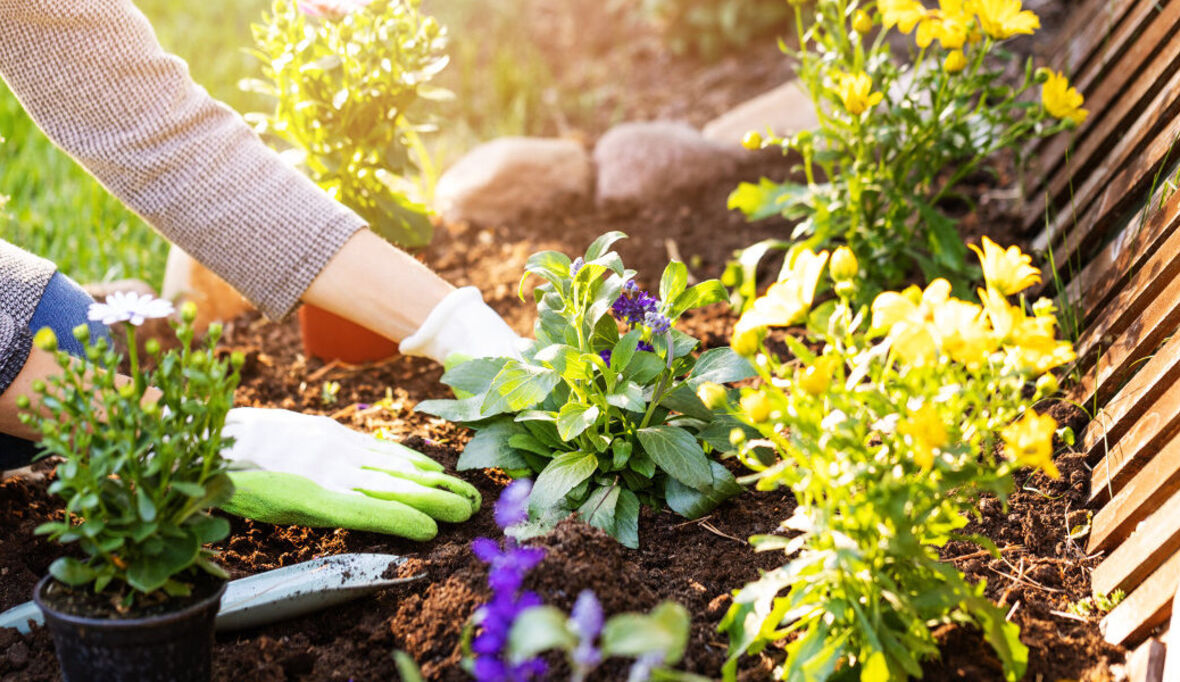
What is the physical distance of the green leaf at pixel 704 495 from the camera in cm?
146

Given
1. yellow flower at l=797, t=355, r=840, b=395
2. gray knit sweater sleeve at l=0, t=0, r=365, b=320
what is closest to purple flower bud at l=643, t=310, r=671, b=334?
yellow flower at l=797, t=355, r=840, b=395

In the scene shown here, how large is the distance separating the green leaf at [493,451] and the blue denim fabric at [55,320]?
61 cm

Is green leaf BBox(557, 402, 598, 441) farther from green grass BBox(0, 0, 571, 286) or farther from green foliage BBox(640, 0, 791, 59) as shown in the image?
green foliage BBox(640, 0, 791, 59)

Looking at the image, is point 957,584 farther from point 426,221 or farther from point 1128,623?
point 426,221

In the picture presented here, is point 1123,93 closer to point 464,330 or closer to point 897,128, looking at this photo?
point 897,128

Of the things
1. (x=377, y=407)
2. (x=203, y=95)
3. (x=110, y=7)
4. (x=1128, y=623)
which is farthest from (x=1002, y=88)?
(x=110, y=7)

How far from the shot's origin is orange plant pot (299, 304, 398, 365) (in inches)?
82.0

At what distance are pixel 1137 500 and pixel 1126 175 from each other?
0.73 meters

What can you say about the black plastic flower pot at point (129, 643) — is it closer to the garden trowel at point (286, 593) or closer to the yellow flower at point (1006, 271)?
the garden trowel at point (286, 593)

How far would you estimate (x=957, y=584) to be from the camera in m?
1.07

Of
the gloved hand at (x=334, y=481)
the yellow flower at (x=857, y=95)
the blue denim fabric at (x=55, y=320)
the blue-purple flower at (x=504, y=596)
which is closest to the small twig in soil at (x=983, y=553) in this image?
the blue-purple flower at (x=504, y=596)

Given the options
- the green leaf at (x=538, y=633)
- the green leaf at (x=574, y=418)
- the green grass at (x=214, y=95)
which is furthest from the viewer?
the green grass at (x=214, y=95)

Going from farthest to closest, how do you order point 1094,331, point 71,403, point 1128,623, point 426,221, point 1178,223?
1. point 426,221
2. point 1094,331
3. point 1178,223
4. point 1128,623
5. point 71,403

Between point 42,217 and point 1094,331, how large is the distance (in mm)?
2610
